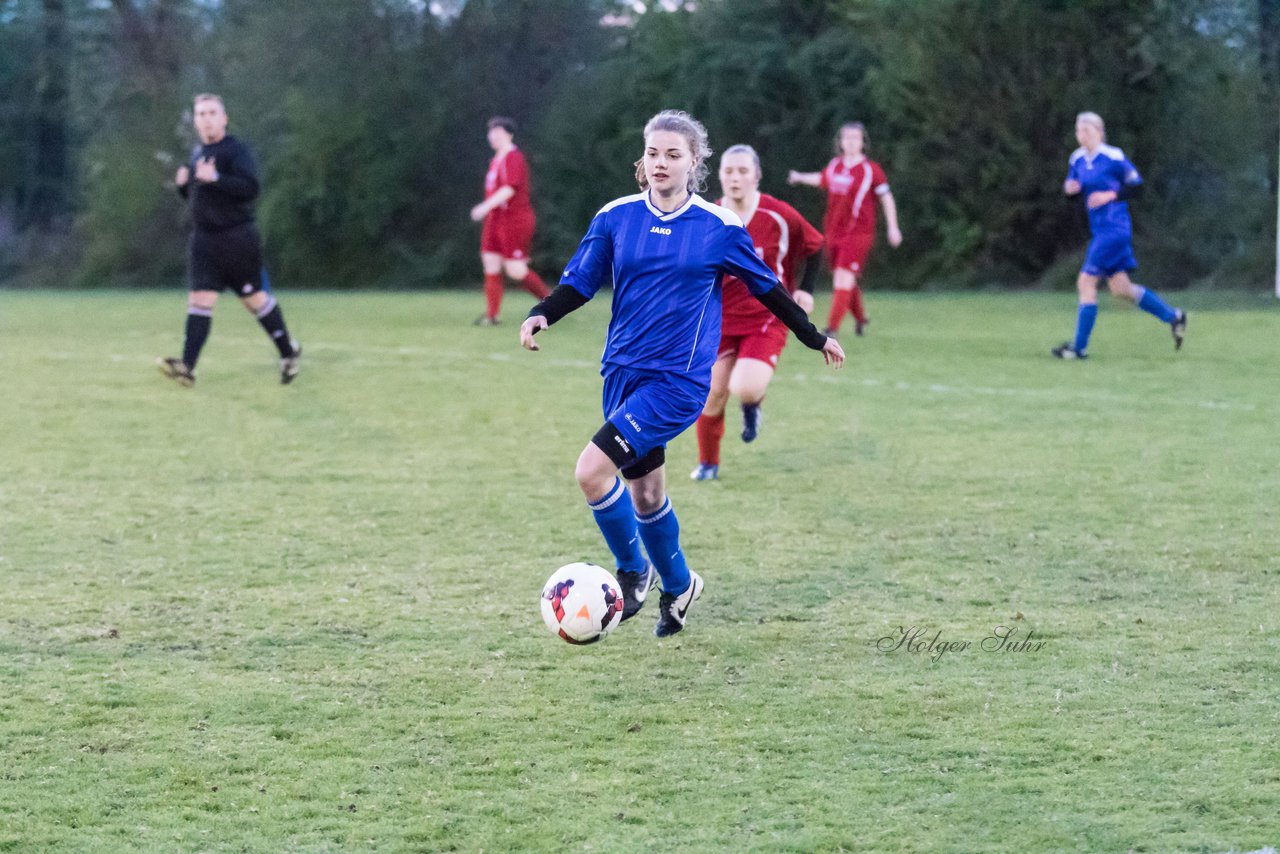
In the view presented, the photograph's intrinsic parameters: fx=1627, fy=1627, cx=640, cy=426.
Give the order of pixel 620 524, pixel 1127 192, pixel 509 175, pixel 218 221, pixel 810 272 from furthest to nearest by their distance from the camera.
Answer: pixel 509 175 → pixel 1127 192 → pixel 218 221 → pixel 810 272 → pixel 620 524

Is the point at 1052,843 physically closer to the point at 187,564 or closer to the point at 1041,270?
the point at 187,564

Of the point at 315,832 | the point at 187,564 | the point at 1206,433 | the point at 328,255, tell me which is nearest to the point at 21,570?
the point at 187,564

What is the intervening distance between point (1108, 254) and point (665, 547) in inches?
340

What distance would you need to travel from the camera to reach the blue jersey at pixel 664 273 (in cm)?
539

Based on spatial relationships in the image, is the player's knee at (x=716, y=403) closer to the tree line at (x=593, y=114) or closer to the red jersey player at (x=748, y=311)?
the red jersey player at (x=748, y=311)

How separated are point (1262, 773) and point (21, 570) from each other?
4.62 meters

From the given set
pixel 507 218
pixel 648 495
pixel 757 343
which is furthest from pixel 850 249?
pixel 648 495

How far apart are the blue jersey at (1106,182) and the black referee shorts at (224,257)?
6.48 m

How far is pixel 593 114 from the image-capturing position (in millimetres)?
28891

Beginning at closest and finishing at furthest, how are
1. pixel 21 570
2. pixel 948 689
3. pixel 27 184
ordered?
1. pixel 948 689
2. pixel 21 570
3. pixel 27 184

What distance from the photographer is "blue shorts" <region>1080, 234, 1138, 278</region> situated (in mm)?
13109

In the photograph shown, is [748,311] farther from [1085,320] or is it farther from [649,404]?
[1085,320]

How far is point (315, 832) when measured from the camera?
146 inches

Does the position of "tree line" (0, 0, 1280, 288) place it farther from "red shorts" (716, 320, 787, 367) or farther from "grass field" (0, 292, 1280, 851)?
"red shorts" (716, 320, 787, 367)
